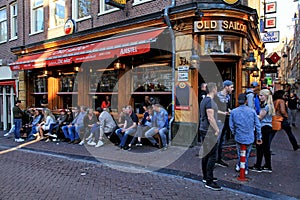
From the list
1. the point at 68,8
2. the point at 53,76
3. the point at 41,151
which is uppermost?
the point at 68,8

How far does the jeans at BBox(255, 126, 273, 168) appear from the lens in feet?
18.6

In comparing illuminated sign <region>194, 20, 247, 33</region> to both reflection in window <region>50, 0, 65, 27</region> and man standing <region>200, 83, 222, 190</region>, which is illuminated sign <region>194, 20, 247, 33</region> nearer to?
man standing <region>200, 83, 222, 190</region>

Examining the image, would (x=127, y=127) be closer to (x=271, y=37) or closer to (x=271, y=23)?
(x=271, y=37)

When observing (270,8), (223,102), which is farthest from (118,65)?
(270,8)

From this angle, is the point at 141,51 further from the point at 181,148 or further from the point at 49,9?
the point at 49,9

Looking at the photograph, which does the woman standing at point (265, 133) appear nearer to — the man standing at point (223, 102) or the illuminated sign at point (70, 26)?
the man standing at point (223, 102)

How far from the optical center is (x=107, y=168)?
20.4 feet

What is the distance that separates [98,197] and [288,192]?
3.14 m

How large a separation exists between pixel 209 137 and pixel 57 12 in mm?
11354

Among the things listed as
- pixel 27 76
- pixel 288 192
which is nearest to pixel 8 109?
pixel 27 76

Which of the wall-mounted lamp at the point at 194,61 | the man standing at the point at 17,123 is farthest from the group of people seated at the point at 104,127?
the wall-mounted lamp at the point at 194,61

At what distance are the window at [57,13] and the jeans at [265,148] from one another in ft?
35.4

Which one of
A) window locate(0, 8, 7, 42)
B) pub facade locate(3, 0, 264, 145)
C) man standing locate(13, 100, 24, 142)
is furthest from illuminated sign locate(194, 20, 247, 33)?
window locate(0, 8, 7, 42)

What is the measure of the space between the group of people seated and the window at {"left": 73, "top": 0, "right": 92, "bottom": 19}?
447cm
